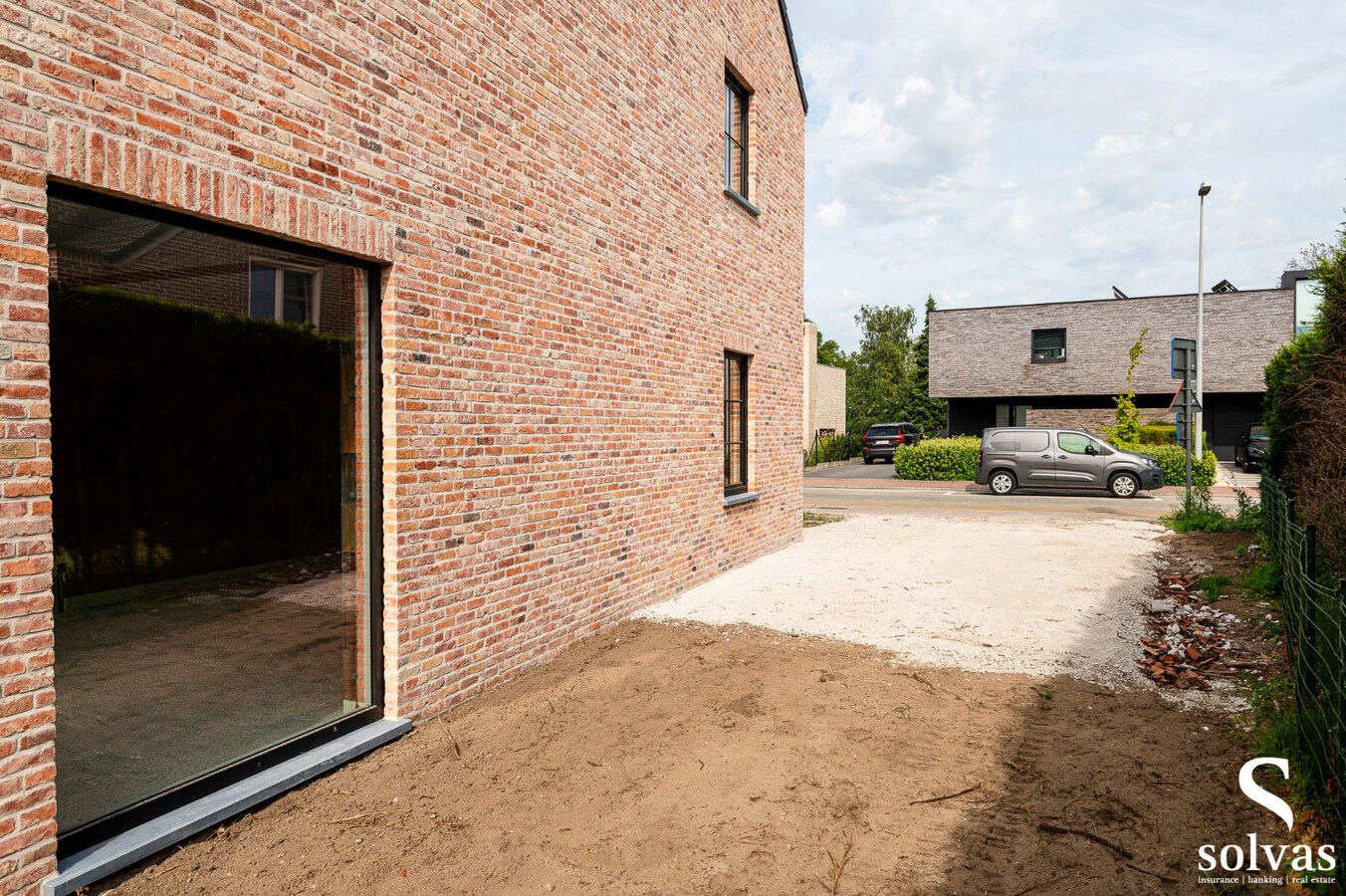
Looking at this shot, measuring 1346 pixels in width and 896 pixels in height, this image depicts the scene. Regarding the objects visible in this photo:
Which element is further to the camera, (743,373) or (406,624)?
(743,373)

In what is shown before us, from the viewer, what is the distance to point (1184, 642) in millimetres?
6129

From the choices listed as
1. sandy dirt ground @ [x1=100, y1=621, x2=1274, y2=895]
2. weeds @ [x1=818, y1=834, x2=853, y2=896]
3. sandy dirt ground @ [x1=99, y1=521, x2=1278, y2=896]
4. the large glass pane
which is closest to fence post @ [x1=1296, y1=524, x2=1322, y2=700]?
sandy dirt ground @ [x1=99, y1=521, x2=1278, y2=896]

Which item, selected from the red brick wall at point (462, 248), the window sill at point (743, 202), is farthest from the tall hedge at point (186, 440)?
the window sill at point (743, 202)

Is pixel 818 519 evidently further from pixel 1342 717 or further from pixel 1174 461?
pixel 1174 461

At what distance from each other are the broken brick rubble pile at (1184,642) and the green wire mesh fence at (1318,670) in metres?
0.55

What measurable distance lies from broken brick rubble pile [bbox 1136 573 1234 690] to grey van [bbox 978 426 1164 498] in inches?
475

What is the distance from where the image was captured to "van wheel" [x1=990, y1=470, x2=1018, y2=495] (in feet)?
66.4

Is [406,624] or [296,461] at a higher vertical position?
[296,461]

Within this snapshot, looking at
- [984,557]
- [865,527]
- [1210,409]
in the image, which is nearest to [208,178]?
[984,557]

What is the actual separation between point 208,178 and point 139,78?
0.41m

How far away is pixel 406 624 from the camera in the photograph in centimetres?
439

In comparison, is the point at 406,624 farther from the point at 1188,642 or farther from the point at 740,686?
the point at 1188,642

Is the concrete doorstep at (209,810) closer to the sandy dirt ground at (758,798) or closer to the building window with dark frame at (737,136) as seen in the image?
the sandy dirt ground at (758,798)

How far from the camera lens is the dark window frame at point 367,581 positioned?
304cm
